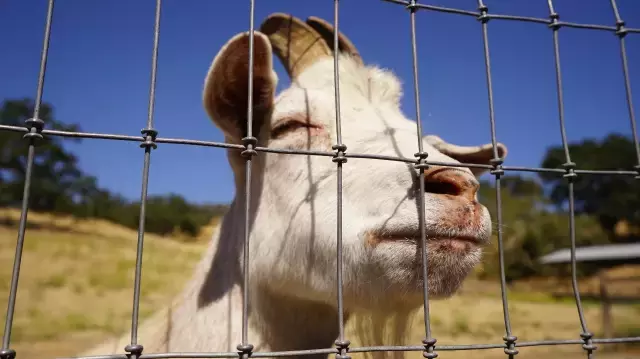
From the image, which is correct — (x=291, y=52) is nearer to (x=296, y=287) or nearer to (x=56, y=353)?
(x=296, y=287)

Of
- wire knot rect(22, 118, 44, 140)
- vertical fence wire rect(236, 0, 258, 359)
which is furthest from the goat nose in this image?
wire knot rect(22, 118, 44, 140)

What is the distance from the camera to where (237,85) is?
2.34 metres

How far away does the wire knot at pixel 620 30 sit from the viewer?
208cm

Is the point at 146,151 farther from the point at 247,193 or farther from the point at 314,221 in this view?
the point at 314,221

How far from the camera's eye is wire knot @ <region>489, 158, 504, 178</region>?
5.60ft

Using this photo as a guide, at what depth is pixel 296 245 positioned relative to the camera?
2176 mm

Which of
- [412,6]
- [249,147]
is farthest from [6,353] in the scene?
[412,6]

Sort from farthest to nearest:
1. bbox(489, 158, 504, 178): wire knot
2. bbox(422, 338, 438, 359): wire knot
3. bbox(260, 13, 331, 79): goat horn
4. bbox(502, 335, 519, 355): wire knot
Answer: bbox(260, 13, 331, 79): goat horn → bbox(489, 158, 504, 178): wire knot → bbox(502, 335, 519, 355): wire knot → bbox(422, 338, 438, 359): wire knot

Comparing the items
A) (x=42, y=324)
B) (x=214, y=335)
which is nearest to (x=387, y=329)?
(x=214, y=335)

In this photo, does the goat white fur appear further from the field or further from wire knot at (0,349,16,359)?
wire knot at (0,349,16,359)

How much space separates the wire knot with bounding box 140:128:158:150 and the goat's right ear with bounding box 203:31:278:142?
2.89ft

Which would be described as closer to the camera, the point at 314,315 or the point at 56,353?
the point at 314,315

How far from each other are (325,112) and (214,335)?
1.22 m

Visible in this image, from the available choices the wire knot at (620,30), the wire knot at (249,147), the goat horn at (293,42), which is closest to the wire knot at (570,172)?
the wire knot at (620,30)
